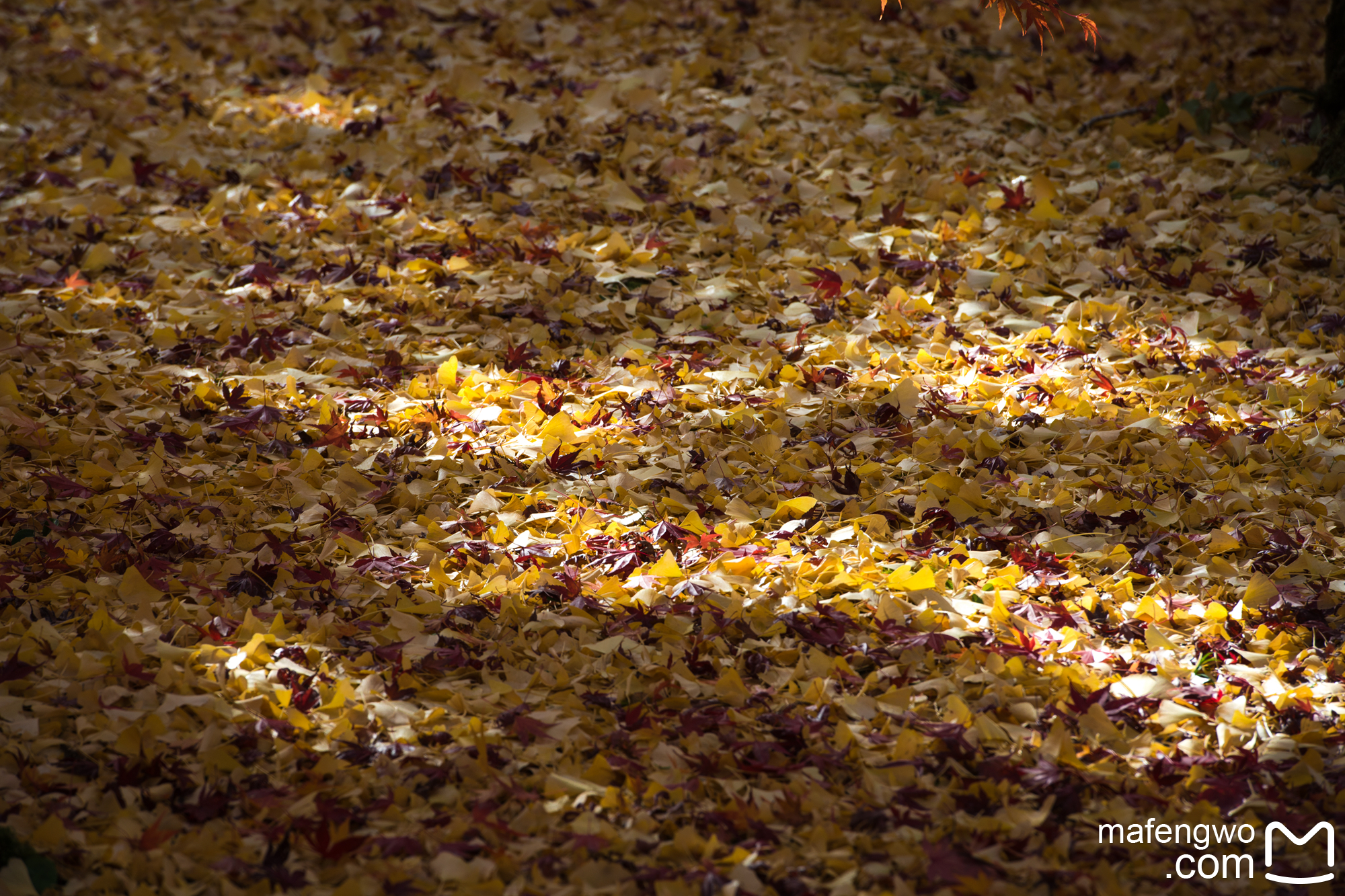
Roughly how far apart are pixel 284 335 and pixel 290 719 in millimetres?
1613

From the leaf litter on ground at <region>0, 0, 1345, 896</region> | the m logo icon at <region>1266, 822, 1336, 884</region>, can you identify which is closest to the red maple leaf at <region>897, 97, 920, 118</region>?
the leaf litter on ground at <region>0, 0, 1345, 896</region>

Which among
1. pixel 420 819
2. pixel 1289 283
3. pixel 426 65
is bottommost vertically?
pixel 420 819

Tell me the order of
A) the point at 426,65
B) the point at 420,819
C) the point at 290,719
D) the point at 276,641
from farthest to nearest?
the point at 426,65 < the point at 276,641 < the point at 290,719 < the point at 420,819

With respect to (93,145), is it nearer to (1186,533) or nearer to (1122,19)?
(1186,533)

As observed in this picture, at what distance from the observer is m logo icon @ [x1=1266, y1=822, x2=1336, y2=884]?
5.95 feet

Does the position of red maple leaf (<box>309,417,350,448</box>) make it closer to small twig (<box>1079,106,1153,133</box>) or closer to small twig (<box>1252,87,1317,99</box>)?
small twig (<box>1079,106,1153,133</box>)

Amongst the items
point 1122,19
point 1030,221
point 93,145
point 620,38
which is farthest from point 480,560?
point 1122,19

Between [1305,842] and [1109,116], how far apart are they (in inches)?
131

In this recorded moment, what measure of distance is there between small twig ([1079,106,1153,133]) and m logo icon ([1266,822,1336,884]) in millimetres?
3231

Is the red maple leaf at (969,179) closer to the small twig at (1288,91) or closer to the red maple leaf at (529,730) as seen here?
the small twig at (1288,91)

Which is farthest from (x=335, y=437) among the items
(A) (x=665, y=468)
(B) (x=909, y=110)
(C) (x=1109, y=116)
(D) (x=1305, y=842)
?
(C) (x=1109, y=116)

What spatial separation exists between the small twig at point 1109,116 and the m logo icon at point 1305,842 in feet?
10.6

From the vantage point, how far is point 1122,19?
5.41 metres

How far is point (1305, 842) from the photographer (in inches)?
73.6
